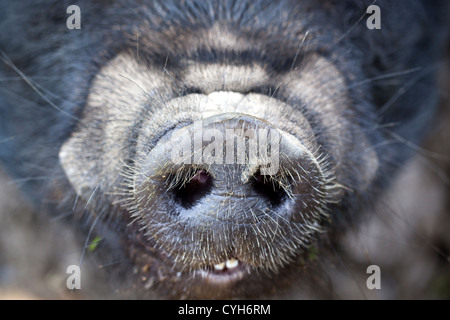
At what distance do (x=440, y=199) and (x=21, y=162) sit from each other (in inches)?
130

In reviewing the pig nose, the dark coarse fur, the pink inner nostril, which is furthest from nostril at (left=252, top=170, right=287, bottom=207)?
the dark coarse fur

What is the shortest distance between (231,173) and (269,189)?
180 mm

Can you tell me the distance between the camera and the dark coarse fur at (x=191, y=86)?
1.64 metres

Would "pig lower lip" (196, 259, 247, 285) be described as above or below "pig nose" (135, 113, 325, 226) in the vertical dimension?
below

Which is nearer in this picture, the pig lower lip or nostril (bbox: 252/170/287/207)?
nostril (bbox: 252/170/287/207)

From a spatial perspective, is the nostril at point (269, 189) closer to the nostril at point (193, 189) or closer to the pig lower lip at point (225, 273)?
the nostril at point (193, 189)

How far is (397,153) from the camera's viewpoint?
7.16 ft

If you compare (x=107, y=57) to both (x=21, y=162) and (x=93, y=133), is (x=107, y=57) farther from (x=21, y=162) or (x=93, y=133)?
(x=21, y=162)

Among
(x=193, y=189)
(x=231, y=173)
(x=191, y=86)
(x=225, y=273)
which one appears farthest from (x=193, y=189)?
(x=225, y=273)

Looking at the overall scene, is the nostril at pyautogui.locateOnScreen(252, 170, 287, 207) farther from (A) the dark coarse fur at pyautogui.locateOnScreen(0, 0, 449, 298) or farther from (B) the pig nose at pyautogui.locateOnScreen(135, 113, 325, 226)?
(A) the dark coarse fur at pyautogui.locateOnScreen(0, 0, 449, 298)

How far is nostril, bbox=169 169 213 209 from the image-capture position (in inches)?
Answer: 53.2

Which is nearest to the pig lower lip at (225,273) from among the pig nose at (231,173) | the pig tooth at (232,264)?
the pig tooth at (232,264)

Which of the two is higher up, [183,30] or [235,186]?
[183,30]
